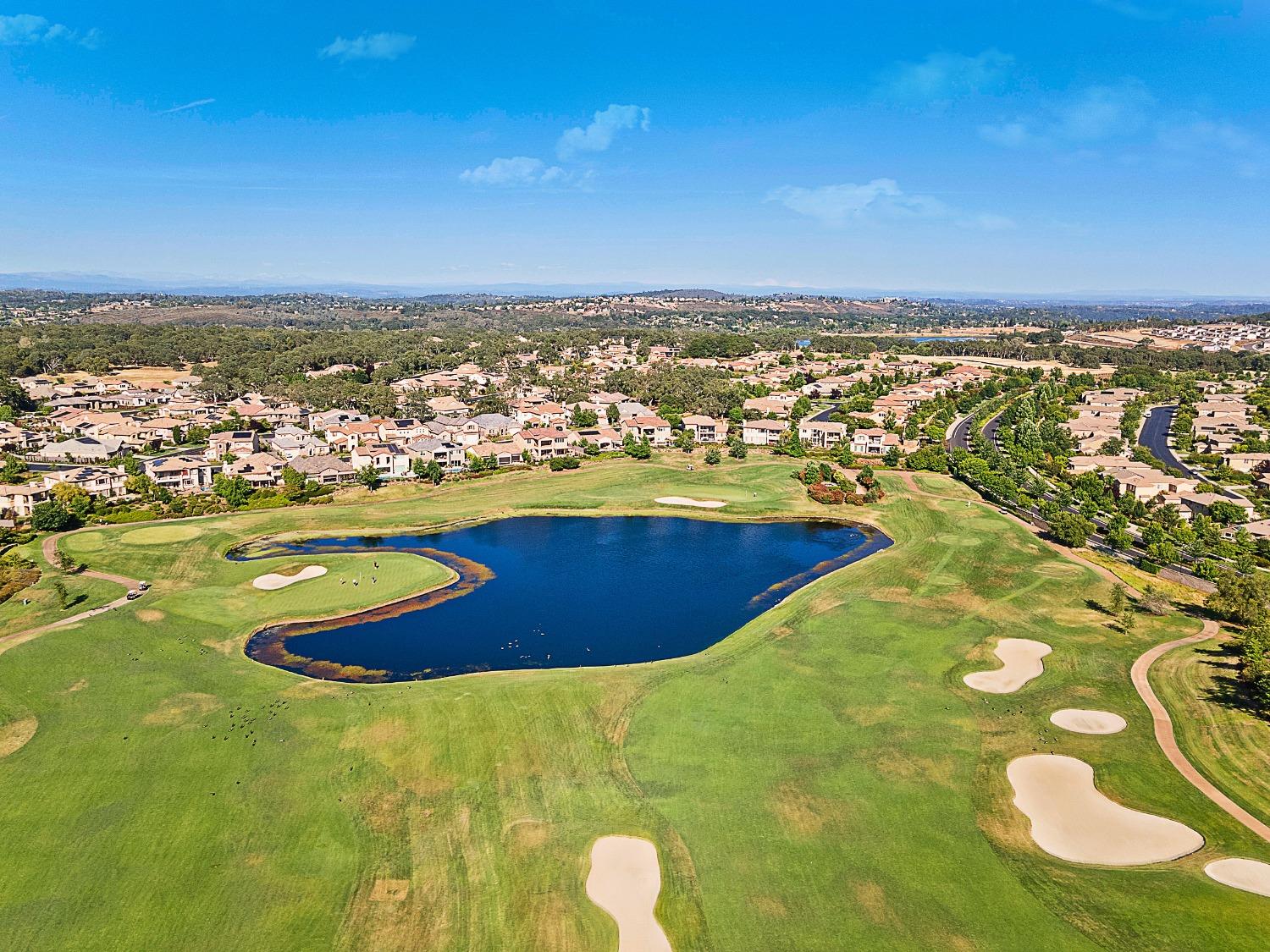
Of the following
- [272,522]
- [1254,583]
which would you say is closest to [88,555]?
[272,522]

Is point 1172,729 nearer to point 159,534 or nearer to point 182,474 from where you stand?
point 159,534

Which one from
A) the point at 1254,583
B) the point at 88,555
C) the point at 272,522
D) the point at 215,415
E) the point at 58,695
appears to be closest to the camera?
the point at 58,695

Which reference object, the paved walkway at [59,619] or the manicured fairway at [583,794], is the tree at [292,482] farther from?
the manicured fairway at [583,794]

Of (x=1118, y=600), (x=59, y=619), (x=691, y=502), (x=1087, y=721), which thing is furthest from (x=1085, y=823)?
(x=59, y=619)

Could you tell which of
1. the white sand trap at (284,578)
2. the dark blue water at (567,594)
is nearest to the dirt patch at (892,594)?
the dark blue water at (567,594)

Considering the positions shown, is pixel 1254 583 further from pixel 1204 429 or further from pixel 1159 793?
pixel 1204 429

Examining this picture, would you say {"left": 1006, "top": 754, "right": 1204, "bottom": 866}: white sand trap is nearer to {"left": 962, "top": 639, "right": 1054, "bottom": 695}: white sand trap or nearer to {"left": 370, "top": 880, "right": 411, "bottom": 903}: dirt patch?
{"left": 962, "top": 639, "right": 1054, "bottom": 695}: white sand trap

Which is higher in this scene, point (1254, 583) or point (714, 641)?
point (1254, 583)
